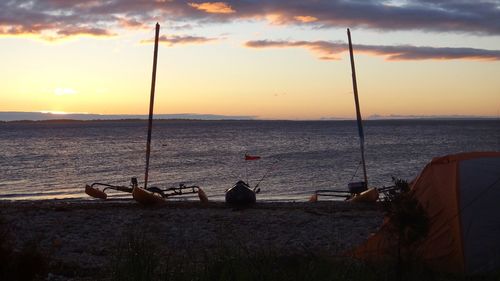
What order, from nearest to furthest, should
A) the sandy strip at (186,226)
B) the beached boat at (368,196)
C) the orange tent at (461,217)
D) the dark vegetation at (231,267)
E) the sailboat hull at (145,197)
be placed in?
the dark vegetation at (231,267) → the orange tent at (461,217) → the sandy strip at (186,226) → the sailboat hull at (145,197) → the beached boat at (368,196)

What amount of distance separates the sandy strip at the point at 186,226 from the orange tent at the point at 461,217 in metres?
2.02

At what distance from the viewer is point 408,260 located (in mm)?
9008

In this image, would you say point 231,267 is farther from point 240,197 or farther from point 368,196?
point 368,196

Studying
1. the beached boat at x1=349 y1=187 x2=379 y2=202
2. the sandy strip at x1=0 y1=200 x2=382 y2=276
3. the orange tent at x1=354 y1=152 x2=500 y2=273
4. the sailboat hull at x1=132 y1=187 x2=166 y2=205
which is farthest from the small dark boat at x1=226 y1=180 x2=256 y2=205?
the orange tent at x1=354 y1=152 x2=500 y2=273

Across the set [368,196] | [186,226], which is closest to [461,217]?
[186,226]

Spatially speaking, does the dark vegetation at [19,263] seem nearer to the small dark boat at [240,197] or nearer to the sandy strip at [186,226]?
the sandy strip at [186,226]

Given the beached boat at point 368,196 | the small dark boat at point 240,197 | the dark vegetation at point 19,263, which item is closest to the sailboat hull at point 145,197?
the small dark boat at point 240,197

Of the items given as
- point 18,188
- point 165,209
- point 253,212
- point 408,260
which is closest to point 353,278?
point 408,260

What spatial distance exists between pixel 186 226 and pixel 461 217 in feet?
26.8

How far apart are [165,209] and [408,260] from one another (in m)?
12.6

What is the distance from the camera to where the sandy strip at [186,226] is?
13828 mm

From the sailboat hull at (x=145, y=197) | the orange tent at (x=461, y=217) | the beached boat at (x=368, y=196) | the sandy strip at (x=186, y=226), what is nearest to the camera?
the orange tent at (x=461, y=217)

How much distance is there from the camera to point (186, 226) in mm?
17109

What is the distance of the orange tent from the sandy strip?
6.64ft
